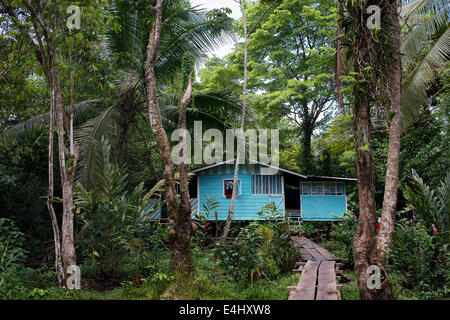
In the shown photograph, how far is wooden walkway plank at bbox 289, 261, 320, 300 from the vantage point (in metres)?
5.04

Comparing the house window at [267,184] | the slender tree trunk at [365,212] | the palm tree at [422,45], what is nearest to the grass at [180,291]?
the slender tree trunk at [365,212]

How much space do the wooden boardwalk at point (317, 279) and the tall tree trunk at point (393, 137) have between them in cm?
130

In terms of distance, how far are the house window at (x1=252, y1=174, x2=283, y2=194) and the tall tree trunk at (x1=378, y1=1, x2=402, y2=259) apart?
913 cm

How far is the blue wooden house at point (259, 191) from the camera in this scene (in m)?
16.1

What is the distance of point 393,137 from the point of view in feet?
24.2

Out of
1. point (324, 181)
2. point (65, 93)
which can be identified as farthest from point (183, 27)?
point (324, 181)

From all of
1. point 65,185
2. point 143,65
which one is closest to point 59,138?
point 65,185

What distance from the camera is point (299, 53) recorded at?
21.7 meters

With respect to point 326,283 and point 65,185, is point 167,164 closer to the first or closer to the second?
point 65,185

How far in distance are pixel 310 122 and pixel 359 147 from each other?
16.7m

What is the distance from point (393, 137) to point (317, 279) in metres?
3.45

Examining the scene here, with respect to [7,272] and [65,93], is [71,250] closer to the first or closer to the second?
[7,272]

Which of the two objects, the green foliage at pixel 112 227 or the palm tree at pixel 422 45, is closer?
the green foliage at pixel 112 227

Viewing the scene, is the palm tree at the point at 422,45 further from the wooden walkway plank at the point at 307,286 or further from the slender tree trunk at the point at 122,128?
the slender tree trunk at the point at 122,128
